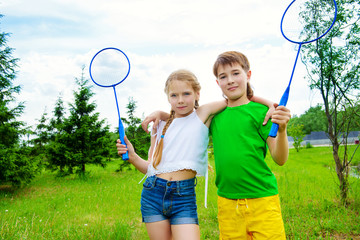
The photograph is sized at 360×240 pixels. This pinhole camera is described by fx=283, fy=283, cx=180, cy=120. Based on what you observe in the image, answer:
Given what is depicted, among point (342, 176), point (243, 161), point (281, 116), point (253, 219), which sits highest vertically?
point (281, 116)

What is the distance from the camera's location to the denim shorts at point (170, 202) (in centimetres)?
233

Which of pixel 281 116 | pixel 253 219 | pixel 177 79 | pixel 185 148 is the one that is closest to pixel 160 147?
pixel 185 148

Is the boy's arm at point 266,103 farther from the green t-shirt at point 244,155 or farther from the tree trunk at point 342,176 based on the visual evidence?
the tree trunk at point 342,176

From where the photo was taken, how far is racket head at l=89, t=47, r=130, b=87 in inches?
120

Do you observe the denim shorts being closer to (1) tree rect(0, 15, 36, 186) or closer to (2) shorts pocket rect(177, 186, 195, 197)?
(2) shorts pocket rect(177, 186, 195, 197)

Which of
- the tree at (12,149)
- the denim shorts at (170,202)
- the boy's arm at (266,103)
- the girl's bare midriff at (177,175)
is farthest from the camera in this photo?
the tree at (12,149)

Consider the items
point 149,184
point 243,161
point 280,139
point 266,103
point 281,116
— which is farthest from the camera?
point 149,184

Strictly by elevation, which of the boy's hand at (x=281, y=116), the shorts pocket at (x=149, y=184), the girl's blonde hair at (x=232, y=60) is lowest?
the shorts pocket at (x=149, y=184)

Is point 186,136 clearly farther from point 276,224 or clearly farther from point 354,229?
point 354,229

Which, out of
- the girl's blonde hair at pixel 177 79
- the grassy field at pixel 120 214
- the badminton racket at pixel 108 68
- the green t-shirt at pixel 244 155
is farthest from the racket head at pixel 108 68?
the grassy field at pixel 120 214

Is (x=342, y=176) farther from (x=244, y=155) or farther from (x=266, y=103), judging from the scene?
(x=244, y=155)

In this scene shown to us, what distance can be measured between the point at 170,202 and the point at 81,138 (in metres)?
10.7

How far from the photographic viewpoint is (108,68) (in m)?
3.12

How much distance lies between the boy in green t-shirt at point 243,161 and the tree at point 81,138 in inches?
409
